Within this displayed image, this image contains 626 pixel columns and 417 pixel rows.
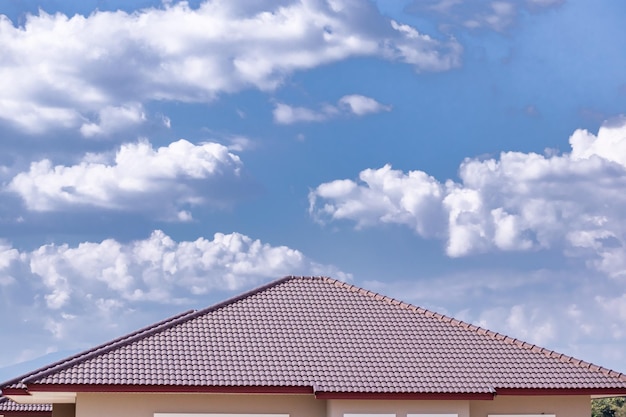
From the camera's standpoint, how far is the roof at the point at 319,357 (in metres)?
18.6

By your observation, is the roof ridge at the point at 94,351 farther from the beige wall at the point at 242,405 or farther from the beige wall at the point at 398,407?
the beige wall at the point at 398,407

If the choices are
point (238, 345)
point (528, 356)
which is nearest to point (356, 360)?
point (238, 345)

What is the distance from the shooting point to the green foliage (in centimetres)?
5181

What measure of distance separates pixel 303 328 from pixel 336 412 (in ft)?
8.49

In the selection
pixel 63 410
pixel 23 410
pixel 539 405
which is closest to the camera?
pixel 539 405

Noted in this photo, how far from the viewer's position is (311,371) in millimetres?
19219

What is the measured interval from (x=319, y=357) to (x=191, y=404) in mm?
2822

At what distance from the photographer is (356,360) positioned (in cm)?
1991

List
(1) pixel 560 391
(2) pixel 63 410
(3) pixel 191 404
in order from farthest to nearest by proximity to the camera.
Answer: (2) pixel 63 410, (1) pixel 560 391, (3) pixel 191 404

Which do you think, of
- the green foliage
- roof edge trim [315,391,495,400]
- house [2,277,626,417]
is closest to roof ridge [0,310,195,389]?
house [2,277,626,417]

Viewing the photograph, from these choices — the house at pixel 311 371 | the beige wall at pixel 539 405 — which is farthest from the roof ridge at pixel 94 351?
the beige wall at pixel 539 405

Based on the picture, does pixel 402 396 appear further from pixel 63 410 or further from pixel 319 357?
pixel 63 410

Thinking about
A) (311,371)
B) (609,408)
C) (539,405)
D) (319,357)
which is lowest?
(539,405)

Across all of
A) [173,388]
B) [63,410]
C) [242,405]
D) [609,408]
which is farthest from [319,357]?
[609,408]
